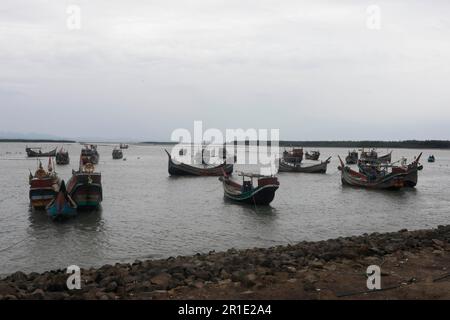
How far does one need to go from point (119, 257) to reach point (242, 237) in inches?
238

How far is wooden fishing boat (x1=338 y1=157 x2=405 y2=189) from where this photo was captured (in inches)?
1582

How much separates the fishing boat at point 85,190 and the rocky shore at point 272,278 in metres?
14.2

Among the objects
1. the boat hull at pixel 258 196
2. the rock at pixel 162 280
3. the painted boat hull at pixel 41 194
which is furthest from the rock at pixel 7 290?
the boat hull at pixel 258 196

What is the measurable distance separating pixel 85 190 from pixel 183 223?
6.86 m

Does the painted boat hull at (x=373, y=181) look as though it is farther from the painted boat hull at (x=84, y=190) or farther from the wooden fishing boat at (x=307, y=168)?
the painted boat hull at (x=84, y=190)

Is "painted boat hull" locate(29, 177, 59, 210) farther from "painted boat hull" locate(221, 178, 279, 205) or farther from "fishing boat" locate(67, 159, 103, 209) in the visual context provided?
"painted boat hull" locate(221, 178, 279, 205)

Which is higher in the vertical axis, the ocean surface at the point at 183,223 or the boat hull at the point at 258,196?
the boat hull at the point at 258,196

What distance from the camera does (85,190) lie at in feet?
86.0

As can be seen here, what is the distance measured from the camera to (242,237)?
20.2 metres

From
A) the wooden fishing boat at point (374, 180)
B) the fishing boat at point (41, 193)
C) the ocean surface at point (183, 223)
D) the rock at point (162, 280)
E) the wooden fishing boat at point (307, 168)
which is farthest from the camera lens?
the wooden fishing boat at point (307, 168)

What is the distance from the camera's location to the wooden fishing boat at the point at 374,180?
40.2 meters

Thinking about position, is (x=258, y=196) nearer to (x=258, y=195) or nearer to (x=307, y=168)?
(x=258, y=195)
